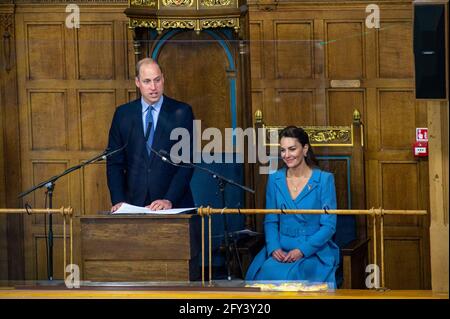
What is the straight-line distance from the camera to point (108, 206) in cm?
1010

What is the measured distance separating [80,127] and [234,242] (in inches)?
48.2

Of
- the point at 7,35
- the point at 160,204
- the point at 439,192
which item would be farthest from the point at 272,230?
the point at 7,35

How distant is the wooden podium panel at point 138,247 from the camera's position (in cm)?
977

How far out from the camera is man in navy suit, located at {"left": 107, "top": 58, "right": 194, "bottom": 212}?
33.3ft

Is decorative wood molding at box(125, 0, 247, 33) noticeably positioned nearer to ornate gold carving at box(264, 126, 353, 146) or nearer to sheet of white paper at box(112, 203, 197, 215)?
ornate gold carving at box(264, 126, 353, 146)

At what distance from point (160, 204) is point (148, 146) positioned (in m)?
0.43


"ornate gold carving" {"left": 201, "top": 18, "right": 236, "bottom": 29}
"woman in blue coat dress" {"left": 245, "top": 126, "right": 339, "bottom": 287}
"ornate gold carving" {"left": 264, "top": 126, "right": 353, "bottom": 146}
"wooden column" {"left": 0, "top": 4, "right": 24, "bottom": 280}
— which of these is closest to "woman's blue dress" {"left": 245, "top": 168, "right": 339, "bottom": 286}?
"woman in blue coat dress" {"left": 245, "top": 126, "right": 339, "bottom": 287}

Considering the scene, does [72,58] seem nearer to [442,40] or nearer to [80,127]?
[80,127]

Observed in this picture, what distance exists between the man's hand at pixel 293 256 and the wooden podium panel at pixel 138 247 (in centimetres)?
56

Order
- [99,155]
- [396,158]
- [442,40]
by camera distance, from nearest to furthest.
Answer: [442,40] → [99,155] → [396,158]

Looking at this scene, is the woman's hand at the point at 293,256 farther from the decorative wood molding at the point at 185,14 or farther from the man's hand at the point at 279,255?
the decorative wood molding at the point at 185,14

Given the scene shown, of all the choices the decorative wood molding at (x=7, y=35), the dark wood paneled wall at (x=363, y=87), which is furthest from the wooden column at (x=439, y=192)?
the decorative wood molding at (x=7, y=35)

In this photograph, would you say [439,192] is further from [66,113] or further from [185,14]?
[66,113]

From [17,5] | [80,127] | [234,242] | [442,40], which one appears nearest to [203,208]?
[234,242]
